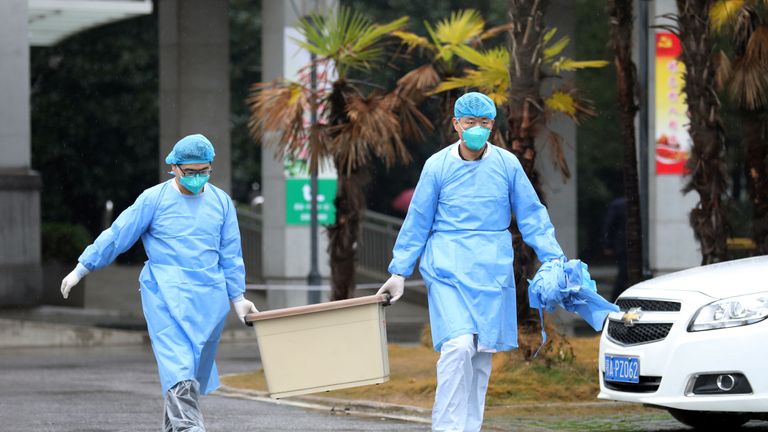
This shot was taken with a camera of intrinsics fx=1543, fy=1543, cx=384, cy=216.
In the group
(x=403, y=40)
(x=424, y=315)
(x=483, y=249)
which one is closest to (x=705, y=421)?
(x=483, y=249)

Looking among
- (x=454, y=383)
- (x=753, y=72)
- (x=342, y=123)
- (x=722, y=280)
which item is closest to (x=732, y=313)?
(x=722, y=280)

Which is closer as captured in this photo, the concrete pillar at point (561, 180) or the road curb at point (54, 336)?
the road curb at point (54, 336)

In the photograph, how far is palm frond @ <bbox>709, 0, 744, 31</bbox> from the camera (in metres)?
16.6

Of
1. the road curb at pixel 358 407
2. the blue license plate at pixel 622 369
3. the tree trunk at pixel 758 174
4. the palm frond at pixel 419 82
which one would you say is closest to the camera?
the blue license plate at pixel 622 369

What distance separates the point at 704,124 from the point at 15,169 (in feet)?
33.8

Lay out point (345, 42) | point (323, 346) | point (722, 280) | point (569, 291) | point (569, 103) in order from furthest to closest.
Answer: point (345, 42) < point (569, 103) < point (722, 280) < point (569, 291) < point (323, 346)

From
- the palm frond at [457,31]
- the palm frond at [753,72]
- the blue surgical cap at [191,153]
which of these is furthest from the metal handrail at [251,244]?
the blue surgical cap at [191,153]

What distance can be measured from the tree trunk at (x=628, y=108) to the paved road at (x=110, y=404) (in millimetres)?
4176

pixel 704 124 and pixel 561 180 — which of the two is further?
pixel 561 180

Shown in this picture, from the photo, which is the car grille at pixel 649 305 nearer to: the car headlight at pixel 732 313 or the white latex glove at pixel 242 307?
the car headlight at pixel 732 313

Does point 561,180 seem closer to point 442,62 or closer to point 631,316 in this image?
point 442,62

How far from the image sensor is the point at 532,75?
42.2ft

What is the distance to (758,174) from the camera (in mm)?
16484

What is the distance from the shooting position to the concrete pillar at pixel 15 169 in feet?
68.5
